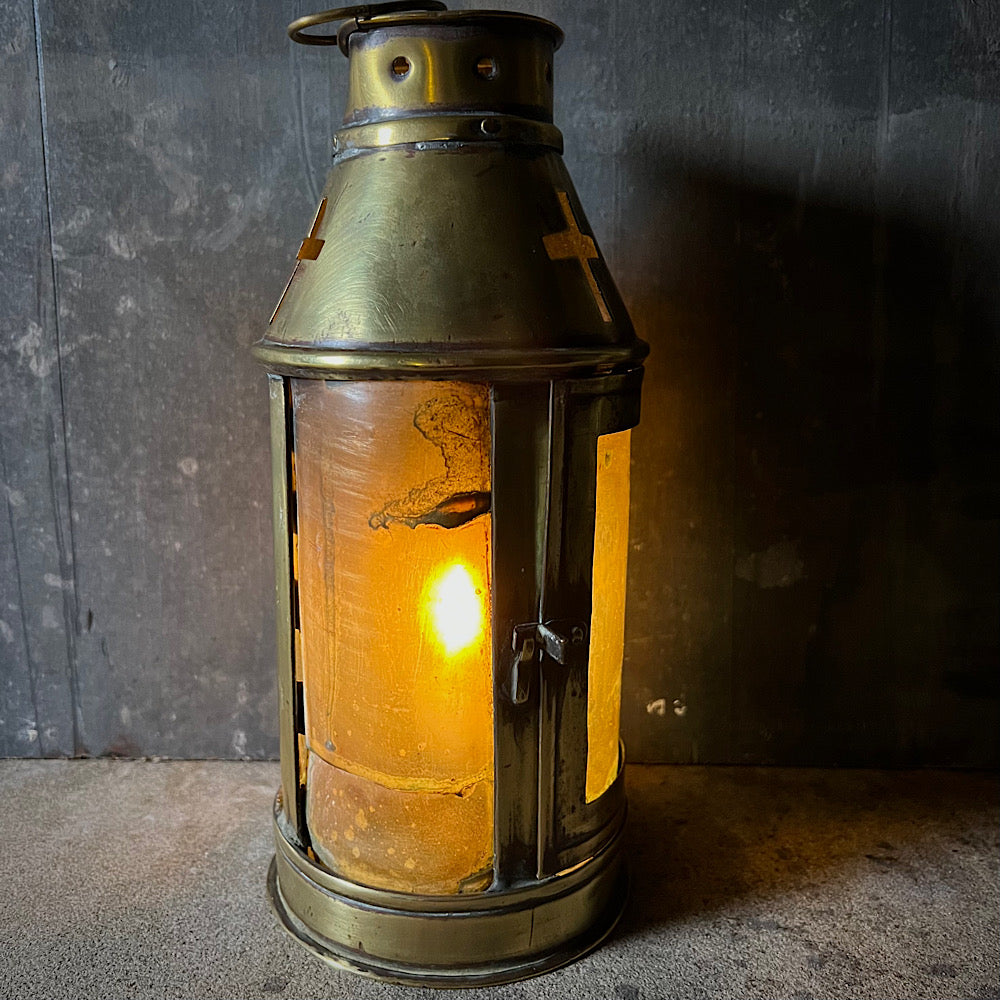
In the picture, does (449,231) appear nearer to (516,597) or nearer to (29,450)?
(516,597)

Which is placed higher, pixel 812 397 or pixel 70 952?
pixel 812 397

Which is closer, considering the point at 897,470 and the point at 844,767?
the point at 897,470

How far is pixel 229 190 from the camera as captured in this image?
6.50 feet

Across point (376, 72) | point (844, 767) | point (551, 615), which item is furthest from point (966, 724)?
point (376, 72)

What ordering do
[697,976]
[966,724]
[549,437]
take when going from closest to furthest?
[549,437]
[697,976]
[966,724]

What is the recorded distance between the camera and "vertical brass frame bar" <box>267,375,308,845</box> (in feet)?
4.94

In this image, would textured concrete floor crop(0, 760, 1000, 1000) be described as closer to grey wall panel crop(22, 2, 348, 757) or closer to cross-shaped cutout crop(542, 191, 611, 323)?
grey wall panel crop(22, 2, 348, 757)

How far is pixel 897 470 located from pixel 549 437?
106cm

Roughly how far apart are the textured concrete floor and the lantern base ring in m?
0.03

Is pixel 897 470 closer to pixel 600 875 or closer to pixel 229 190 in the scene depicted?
pixel 600 875

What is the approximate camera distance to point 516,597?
56.4 inches

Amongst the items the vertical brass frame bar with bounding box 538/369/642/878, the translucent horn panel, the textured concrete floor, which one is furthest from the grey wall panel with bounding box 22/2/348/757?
the vertical brass frame bar with bounding box 538/369/642/878

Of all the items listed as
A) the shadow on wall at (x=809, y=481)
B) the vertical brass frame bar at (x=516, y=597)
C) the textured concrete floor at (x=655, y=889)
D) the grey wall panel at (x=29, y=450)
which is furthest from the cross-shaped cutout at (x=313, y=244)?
the textured concrete floor at (x=655, y=889)

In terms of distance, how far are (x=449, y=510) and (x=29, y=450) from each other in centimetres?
123
